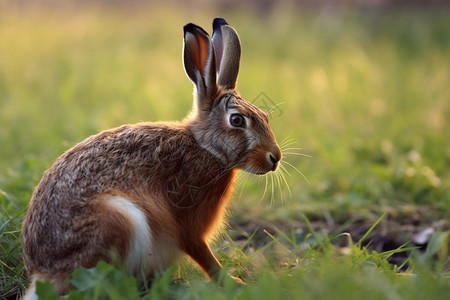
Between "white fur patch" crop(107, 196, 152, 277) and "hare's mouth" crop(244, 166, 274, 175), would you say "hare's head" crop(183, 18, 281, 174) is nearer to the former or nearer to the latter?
"hare's mouth" crop(244, 166, 274, 175)

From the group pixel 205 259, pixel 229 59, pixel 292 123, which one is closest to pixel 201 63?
pixel 229 59

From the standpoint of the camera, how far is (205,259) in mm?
3789

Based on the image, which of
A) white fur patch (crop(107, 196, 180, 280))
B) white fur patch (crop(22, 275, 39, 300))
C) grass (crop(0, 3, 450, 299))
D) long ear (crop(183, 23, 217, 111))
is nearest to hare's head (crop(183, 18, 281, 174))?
long ear (crop(183, 23, 217, 111))

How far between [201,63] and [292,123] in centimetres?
449

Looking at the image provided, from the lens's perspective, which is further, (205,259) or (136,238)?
(205,259)

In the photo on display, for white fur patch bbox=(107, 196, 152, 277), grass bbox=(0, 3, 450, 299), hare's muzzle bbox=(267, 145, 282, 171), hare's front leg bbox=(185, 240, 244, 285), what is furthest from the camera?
hare's muzzle bbox=(267, 145, 282, 171)

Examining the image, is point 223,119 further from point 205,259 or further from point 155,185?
point 205,259

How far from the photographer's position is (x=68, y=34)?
11.5 meters

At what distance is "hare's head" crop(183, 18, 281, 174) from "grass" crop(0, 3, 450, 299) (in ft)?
1.63

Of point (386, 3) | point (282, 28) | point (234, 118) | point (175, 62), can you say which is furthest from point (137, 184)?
point (386, 3)

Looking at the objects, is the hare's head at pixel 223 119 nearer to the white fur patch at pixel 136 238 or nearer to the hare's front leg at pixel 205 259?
the hare's front leg at pixel 205 259

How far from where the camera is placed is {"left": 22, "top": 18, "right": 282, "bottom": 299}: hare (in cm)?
339

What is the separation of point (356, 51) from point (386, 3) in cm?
505

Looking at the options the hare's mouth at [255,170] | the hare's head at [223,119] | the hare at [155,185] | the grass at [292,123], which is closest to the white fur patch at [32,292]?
the hare at [155,185]
